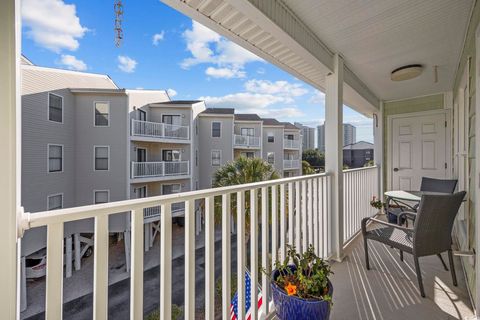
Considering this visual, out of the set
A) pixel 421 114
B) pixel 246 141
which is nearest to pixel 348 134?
pixel 246 141

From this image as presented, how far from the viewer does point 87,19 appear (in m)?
13.3

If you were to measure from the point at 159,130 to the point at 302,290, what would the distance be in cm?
1071

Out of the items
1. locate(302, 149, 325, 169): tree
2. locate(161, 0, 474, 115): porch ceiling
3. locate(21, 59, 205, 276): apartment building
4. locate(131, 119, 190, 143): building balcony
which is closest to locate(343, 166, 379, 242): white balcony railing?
locate(161, 0, 474, 115): porch ceiling

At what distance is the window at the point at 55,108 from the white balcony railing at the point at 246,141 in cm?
804

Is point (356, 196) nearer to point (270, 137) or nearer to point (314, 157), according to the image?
point (270, 137)

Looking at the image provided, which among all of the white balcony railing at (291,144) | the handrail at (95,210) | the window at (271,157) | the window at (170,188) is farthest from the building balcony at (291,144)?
the handrail at (95,210)

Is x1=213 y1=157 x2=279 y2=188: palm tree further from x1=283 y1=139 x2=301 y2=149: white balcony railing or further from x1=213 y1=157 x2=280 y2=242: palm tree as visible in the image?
x1=283 y1=139 x2=301 y2=149: white balcony railing

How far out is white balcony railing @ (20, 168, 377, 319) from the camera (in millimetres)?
790

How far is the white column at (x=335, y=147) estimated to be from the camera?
2689 mm

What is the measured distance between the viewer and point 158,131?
11.1m

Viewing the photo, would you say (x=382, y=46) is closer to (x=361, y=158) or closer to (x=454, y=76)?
(x=454, y=76)

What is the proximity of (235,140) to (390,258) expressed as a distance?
11979 millimetres

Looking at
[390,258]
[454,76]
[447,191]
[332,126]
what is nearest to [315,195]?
[332,126]

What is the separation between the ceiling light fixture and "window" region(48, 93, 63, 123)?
9.52m
